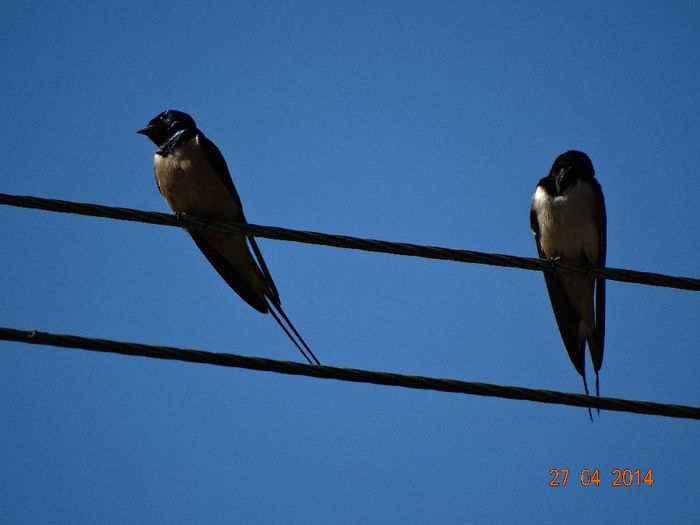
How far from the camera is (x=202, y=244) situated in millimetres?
Answer: 5352

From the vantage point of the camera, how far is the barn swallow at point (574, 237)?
5445 millimetres

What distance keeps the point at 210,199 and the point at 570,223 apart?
192 centimetres

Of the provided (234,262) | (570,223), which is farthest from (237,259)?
(570,223)

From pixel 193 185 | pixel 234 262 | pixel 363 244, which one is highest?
pixel 193 185

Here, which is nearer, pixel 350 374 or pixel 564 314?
pixel 350 374

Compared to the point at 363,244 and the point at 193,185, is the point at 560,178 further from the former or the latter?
the point at 363,244

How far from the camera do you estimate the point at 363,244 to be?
3207mm

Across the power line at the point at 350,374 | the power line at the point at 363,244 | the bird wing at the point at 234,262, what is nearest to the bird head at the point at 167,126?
the bird wing at the point at 234,262

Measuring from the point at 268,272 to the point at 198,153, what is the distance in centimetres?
78

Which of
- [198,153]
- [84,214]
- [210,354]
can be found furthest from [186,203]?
[210,354]

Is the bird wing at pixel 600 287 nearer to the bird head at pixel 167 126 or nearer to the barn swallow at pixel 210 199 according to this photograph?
the barn swallow at pixel 210 199

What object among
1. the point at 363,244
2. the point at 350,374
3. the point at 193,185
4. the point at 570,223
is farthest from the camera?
the point at 570,223

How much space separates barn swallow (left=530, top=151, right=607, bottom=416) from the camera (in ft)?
17.9

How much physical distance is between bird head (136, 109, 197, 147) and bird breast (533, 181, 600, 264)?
1976 millimetres
